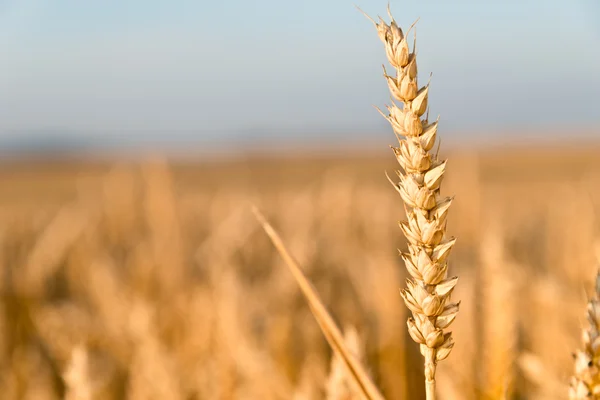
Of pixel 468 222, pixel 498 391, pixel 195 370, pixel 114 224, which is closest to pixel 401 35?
pixel 498 391

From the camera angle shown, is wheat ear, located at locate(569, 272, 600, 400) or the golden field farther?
the golden field

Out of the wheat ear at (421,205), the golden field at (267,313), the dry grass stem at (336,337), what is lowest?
the golden field at (267,313)

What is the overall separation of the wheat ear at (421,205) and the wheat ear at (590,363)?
0.09m

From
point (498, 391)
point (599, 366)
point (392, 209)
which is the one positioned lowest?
point (392, 209)

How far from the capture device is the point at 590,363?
0.46 metres

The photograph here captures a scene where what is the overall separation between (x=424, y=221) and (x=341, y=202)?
3.27 meters

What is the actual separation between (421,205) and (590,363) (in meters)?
0.15

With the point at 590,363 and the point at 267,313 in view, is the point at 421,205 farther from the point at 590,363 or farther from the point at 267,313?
the point at 267,313

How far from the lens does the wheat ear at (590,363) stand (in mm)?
456

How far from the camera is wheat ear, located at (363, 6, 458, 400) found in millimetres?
435

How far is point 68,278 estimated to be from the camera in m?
3.54

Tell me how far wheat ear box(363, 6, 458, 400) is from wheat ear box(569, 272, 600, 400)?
3.5 inches

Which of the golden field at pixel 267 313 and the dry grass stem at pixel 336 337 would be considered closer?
the dry grass stem at pixel 336 337

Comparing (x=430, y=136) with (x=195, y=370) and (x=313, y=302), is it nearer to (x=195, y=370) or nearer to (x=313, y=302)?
(x=313, y=302)
